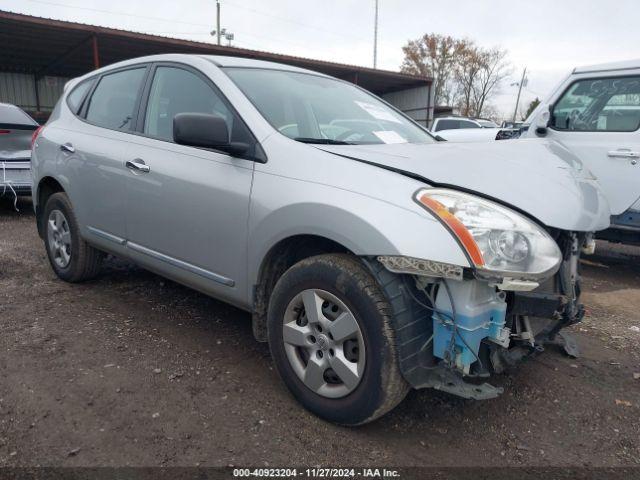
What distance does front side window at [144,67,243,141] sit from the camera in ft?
9.71

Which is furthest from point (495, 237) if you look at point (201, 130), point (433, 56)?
point (433, 56)

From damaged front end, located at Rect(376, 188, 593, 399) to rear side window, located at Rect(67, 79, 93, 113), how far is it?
10.9 ft

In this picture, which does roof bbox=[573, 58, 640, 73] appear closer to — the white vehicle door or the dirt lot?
the white vehicle door

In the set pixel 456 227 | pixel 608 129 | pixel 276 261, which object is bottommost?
pixel 276 261

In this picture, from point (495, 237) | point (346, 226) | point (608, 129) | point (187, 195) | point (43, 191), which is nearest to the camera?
point (495, 237)

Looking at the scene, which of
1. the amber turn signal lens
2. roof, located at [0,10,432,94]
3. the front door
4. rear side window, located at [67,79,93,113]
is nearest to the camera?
the amber turn signal lens

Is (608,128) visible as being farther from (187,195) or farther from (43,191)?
(43,191)

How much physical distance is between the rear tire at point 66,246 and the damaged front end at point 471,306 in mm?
2947

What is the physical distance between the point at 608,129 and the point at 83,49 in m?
17.9

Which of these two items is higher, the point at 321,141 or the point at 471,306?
the point at 321,141

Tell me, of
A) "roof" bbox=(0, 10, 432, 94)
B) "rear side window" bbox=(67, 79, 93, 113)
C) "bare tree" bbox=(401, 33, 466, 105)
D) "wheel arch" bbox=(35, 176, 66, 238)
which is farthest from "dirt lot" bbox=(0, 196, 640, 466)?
"bare tree" bbox=(401, 33, 466, 105)

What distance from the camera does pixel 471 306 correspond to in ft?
6.46

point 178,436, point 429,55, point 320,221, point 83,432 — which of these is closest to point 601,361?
point 320,221

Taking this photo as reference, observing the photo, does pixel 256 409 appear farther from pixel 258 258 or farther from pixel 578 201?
pixel 578 201
